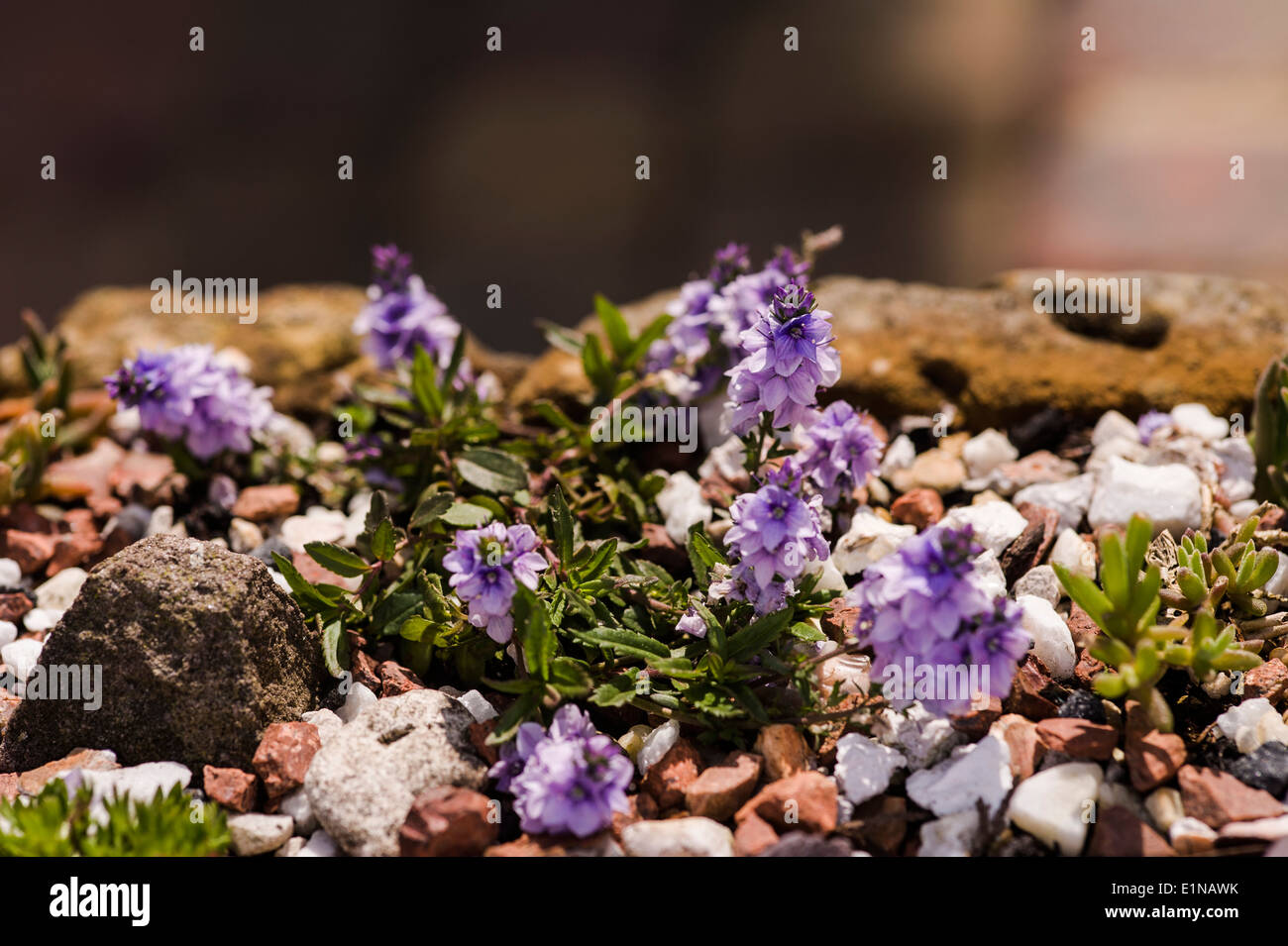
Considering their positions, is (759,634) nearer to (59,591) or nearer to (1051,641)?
(1051,641)

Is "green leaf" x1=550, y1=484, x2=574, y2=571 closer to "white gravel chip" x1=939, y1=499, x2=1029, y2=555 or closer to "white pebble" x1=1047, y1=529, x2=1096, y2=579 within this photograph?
"white gravel chip" x1=939, y1=499, x2=1029, y2=555

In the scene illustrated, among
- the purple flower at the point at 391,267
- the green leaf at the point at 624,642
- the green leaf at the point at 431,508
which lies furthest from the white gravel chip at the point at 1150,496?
the purple flower at the point at 391,267

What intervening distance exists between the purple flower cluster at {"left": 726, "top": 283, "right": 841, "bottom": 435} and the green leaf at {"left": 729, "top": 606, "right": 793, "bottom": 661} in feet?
1.67

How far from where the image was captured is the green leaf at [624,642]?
8.35 feet

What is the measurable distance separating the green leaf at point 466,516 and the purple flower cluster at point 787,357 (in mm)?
Result: 805

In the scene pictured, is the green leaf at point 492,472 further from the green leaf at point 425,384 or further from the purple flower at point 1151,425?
the purple flower at point 1151,425

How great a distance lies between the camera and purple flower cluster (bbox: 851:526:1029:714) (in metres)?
2.17

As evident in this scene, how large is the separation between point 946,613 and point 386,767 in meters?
1.32

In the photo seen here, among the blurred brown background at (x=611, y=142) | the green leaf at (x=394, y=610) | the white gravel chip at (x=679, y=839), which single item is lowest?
the white gravel chip at (x=679, y=839)

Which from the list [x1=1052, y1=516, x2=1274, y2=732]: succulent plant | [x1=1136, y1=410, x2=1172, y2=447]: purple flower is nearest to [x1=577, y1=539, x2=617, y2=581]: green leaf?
[x1=1052, y1=516, x2=1274, y2=732]: succulent plant

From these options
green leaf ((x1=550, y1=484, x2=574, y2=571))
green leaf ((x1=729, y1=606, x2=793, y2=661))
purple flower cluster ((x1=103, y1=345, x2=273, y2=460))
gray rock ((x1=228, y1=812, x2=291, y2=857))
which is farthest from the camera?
purple flower cluster ((x1=103, y1=345, x2=273, y2=460))

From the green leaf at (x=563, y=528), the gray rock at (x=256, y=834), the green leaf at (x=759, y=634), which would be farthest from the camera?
the green leaf at (x=563, y=528)
